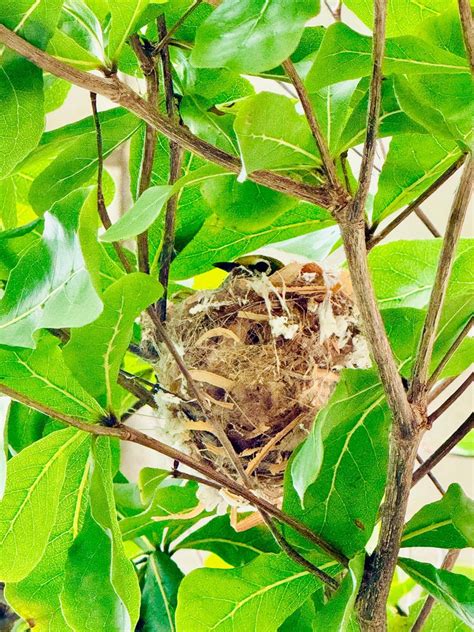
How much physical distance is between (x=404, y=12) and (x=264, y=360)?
279mm

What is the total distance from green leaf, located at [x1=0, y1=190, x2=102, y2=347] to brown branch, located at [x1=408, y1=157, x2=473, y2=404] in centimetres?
19

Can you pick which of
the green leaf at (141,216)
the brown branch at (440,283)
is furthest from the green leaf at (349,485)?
the green leaf at (141,216)

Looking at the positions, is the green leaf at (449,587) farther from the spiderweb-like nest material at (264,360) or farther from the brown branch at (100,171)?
the brown branch at (100,171)

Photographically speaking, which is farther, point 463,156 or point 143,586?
point 143,586

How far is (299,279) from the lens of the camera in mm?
671

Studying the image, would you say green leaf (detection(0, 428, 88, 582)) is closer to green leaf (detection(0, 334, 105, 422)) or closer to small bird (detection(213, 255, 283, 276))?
green leaf (detection(0, 334, 105, 422))

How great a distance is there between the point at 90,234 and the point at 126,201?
1.21 metres

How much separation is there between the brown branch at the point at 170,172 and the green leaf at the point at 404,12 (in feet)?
0.45

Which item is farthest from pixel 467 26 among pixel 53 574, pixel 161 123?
pixel 53 574

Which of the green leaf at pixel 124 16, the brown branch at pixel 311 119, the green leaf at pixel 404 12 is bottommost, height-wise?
the brown branch at pixel 311 119

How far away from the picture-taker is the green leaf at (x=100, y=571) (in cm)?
54

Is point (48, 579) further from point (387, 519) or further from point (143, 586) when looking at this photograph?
point (387, 519)

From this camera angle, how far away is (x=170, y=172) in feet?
1.98

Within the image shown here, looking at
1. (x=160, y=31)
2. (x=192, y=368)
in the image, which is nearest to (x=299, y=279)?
(x=192, y=368)
